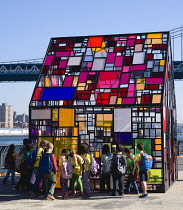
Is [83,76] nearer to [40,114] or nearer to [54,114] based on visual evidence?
[54,114]

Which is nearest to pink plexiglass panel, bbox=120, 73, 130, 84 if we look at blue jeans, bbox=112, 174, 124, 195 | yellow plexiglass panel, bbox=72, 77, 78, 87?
yellow plexiglass panel, bbox=72, 77, 78, 87

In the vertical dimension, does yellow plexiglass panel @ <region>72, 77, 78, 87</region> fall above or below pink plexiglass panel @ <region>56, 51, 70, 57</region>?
below

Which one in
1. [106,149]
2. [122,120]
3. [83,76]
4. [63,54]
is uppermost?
[63,54]

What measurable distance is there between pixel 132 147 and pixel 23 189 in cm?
273

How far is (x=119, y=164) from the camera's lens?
431 inches

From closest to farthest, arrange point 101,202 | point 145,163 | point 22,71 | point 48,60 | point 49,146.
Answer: point 101,202 → point 49,146 → point 145,163 → point 48,60 → point 22,71

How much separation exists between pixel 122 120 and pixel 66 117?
127 centimetres

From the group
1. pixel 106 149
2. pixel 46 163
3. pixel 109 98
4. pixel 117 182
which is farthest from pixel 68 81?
pixel 117 182

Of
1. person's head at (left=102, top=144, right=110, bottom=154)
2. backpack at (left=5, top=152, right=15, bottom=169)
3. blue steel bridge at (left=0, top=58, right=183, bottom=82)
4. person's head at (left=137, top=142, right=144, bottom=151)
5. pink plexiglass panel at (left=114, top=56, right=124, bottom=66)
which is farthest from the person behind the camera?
blue steel bridge at (left=0, top=58, right=183, bottom=82)

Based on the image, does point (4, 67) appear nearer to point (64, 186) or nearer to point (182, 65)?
point (182, 65)

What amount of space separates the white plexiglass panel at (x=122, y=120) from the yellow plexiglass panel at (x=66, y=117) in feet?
3.27

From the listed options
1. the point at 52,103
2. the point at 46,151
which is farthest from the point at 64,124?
the point at 46,151

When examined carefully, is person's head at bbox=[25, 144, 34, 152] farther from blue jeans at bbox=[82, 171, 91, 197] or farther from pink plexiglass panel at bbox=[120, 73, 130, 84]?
pink plexiglass panel at bbox=[120, 73, 130, 84]

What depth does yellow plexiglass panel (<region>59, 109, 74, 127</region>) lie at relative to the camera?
11844 mm
